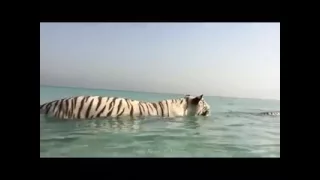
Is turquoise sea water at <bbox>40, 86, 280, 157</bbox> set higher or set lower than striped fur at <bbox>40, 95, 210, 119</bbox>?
lower

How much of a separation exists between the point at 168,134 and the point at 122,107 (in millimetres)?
419

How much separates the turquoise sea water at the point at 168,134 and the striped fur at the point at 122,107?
44mm

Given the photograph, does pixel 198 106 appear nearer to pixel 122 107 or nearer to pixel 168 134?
pixel 168 134

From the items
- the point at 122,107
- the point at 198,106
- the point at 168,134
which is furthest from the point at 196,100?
the point at 122,107

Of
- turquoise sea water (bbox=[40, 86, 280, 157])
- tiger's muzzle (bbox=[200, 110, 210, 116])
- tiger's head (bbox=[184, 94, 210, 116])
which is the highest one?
tiger's head (bbox=[184, 94, 210, 116])

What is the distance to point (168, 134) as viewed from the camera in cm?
368

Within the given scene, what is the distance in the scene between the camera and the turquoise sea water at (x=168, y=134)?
365 cm

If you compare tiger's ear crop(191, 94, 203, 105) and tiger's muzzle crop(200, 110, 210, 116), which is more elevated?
tiger's ear crop(191, 94, 203, 105)

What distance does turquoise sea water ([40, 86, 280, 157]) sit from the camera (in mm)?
3650

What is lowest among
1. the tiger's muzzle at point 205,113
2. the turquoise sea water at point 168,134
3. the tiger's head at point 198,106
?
the turquoise sea water at point 168,134

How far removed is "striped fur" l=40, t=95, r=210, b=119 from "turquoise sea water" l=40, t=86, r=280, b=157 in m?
0.04
